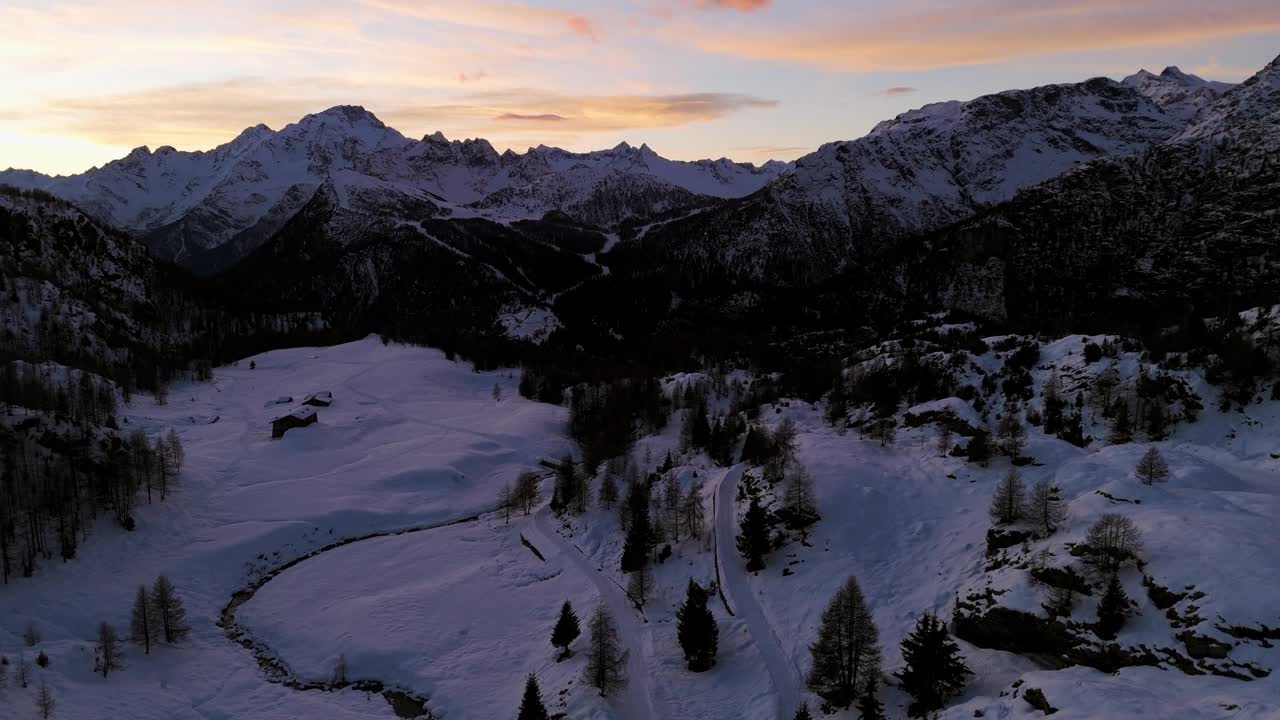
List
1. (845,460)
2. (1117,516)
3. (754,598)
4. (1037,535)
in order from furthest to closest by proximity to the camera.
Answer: (845,460) → (754,598) → (1037,535) → (1117,516)

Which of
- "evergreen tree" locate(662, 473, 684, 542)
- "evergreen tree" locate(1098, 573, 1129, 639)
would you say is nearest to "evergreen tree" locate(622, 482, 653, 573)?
"evergreen tree" locate(662, 473, 684, 542)

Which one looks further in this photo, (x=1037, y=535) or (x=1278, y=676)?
(x=1037, y=535)

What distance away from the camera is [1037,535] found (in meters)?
44.4

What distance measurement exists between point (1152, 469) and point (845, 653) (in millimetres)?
24517

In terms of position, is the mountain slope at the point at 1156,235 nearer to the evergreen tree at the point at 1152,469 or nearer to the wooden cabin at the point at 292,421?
the evergreen tree at the point at 1152,469

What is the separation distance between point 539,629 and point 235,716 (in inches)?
908

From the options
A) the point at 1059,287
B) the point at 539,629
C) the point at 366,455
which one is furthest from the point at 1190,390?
the point at 1059,287

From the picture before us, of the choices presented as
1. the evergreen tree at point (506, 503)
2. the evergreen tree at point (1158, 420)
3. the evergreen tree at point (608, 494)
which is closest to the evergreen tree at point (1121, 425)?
the evergreen tree at point (1158, 420)

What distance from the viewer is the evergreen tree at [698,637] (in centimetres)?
4706

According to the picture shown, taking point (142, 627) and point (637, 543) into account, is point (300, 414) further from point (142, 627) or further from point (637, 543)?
point (637, 543)

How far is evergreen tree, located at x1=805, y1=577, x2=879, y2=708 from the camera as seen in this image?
40.3 meters

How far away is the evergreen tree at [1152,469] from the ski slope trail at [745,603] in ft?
87.0

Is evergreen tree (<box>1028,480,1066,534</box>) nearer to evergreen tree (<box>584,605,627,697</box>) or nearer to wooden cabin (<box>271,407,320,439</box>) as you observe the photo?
evergreen tree (<box>584,605,627,697</box>)

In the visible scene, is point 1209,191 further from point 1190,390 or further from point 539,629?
point 539,629
